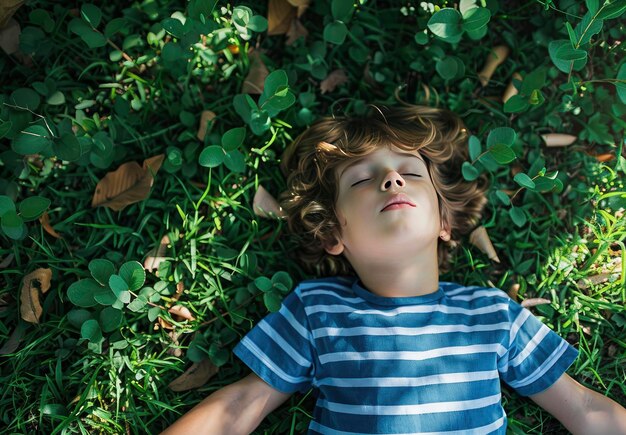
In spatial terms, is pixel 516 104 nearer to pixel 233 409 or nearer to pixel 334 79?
pixel 334 79

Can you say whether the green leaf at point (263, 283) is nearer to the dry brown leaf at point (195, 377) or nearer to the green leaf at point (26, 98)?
the dry brown leaf at point (195, 377)

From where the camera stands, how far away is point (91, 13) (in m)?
2.01

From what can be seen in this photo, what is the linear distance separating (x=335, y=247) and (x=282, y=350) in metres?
0.38

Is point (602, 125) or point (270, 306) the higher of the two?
point (602, 125)

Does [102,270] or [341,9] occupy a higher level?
[341,9]

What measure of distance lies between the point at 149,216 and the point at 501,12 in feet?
4.80

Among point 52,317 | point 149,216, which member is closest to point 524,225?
point 149,216

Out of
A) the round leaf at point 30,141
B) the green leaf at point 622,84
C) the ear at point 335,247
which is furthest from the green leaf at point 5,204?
the green leaf at point 622,84

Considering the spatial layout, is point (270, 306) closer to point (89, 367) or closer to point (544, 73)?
point (89, 367)

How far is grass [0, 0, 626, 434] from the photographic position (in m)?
1.98

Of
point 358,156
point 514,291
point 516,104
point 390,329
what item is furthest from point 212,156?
point 514,291

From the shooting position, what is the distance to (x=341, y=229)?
1.94 meters

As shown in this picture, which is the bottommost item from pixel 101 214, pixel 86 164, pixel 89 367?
pixel 89 367

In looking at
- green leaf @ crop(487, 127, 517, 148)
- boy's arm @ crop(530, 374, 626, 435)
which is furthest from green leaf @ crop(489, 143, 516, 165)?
boy's arm @ crop(530, 374, 626, 435)
